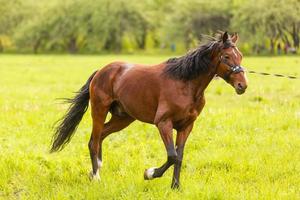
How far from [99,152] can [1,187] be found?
1.61 meters

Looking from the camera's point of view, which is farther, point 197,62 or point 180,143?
point 180,143

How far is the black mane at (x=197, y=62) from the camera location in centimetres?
647

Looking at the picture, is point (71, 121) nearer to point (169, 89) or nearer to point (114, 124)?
point (114, 124)

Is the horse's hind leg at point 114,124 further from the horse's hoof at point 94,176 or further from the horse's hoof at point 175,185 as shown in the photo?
the horse's hoof at point 175,185

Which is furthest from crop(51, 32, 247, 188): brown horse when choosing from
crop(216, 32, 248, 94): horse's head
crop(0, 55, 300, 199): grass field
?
crop(0, 55, 300, 199): grass field

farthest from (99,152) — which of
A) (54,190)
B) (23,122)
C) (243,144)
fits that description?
(23,122)

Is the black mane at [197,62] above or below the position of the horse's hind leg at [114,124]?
above

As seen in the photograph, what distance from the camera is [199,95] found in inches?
259

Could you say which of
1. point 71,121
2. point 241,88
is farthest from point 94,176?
point 241,88

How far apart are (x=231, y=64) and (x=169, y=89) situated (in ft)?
3.02

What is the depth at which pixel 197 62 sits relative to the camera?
6.51 metres

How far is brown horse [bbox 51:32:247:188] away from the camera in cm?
637

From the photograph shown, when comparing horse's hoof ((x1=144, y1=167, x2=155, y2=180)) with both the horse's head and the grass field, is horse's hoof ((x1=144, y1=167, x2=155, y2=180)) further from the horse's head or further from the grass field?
the horse's head

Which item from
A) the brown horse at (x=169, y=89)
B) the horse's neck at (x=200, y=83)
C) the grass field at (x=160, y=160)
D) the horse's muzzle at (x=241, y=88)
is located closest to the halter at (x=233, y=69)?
the brown horse at (x=169, y=89)
